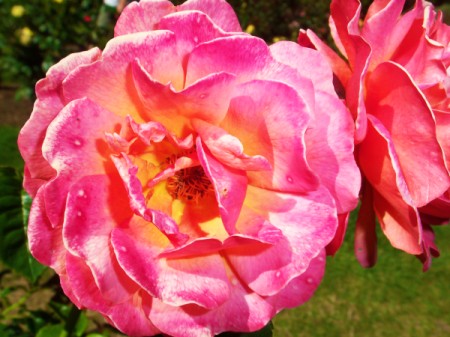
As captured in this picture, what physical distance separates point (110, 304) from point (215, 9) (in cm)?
32

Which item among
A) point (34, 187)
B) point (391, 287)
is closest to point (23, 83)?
point (391, 287)

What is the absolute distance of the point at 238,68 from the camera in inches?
22.0

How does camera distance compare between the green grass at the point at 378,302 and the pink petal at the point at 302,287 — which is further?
the green grass at the point at 378,302

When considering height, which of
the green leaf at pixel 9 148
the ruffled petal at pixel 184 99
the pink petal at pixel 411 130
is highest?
the ruffled petal at pixel 184 99

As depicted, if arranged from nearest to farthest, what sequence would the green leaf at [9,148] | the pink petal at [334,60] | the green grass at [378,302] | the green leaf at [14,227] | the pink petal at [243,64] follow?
the pink petal at [243,64], the pink petal at [334,60], the green leaf at [14,227], the green grass at [378,302], the green leaf at [9,148]

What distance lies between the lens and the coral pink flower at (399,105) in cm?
60

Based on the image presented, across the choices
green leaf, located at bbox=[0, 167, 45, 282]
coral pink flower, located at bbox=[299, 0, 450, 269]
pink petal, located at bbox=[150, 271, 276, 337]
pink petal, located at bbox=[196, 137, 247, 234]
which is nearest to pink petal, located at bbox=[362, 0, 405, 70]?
coral pink flower, located at bbox=[299, 0, 450, 269]

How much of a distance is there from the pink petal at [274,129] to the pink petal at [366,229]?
0.16 metres

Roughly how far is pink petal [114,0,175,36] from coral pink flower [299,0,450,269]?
7.1 inches

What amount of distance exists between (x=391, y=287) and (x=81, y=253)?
304cm

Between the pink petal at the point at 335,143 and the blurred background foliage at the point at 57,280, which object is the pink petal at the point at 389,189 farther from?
the blurred background foliage at the point at 57,280

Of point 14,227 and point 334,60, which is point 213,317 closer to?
point 334,60

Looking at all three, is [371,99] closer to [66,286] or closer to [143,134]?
[143,134]

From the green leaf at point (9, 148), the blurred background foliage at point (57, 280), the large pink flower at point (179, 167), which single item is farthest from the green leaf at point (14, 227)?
the green leaf at point (9, 148)
